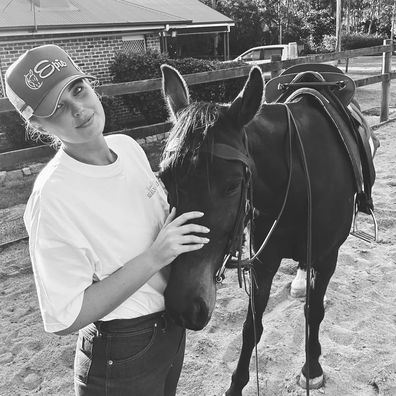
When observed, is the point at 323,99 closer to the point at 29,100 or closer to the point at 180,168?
the point at 180,168

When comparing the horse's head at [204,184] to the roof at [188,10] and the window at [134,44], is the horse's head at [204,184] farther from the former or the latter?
the roof at [188,10]

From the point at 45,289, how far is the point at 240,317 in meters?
2.12

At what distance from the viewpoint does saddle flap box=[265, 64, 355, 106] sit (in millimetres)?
2500

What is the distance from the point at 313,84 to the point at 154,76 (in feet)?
27.4

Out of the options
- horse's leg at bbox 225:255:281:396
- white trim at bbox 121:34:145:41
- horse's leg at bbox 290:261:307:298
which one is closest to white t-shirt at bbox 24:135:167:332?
horse's leg at bbox 225:255:281:396

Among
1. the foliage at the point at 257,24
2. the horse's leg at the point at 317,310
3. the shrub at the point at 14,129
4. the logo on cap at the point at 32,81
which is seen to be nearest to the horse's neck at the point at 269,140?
the horse's leg at the point at 317,310

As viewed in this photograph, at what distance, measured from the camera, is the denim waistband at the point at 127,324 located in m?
1.30

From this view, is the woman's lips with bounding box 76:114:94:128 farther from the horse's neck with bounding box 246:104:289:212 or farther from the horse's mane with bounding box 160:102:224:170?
the horse's neck with bounding box 246:104:289:212

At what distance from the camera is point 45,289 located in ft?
3.70

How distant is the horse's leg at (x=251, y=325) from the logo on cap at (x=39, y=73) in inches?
61.4

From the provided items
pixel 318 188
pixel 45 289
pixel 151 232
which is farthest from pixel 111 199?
pixel 318 188

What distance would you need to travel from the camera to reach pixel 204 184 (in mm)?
1386

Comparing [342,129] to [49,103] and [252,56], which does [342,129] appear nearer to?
[49,103]

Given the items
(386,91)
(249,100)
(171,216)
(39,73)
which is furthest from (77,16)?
(171,216)
